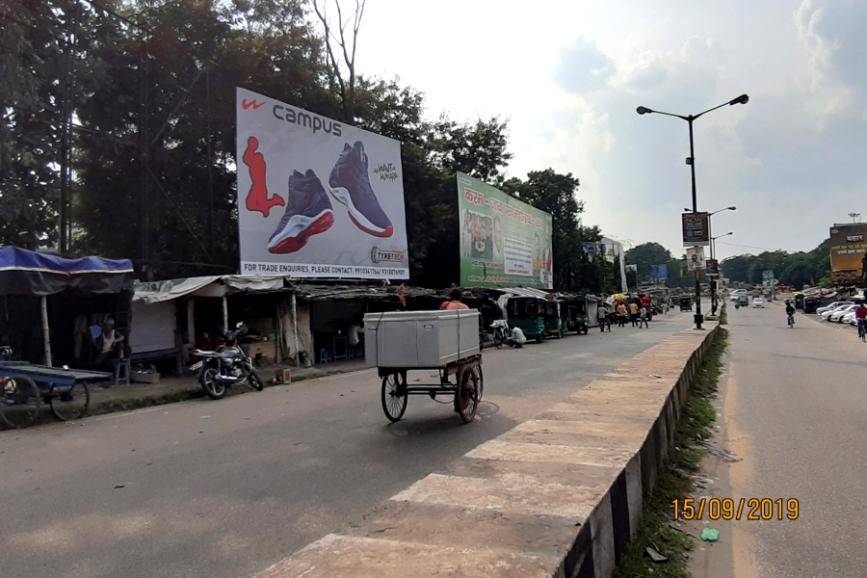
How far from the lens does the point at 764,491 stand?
5.27 metres

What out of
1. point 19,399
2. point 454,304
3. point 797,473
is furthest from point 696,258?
point 19,399

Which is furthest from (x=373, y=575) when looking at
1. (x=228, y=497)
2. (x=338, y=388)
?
(x=338, y=388)

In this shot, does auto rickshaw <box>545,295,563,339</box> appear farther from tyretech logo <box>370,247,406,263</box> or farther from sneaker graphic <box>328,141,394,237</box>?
sneaker graphic <box>328,141,394,237</box>

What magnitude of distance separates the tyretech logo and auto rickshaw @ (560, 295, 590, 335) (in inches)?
417

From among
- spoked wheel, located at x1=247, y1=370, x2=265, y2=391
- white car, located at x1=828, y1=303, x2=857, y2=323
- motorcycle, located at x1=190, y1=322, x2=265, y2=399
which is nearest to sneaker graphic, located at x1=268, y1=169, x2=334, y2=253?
spoked wheel, located at x1=247, y1=370, x2=265, y2=391

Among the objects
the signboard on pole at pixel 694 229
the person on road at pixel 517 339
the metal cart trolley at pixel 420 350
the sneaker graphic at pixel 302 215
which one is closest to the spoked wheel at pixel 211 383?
the metal cart trolley at pixel 420 350

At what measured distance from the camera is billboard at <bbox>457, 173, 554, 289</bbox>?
90.0 ft

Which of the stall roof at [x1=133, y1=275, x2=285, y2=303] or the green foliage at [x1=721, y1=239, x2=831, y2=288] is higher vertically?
the green foliage at [x1=721, y1=239, x2=831, y2=288]

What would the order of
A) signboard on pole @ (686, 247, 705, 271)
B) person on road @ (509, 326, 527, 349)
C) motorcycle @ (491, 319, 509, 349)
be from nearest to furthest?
1. person on road @ (509, 326, 527, 349)
2. motorcycle @ (491, 319, 509, 349)
3. signboard on pole @ (686, 247, 705, 271)

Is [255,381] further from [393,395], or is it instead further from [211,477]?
[211,477]

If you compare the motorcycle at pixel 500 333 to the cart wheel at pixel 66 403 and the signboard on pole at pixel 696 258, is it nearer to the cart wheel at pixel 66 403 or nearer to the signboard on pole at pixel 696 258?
the signboard on pole at pixel 696 258

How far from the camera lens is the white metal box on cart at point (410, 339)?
7.14 metres

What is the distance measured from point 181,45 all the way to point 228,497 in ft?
72.6

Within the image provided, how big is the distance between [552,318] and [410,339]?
843 inches
